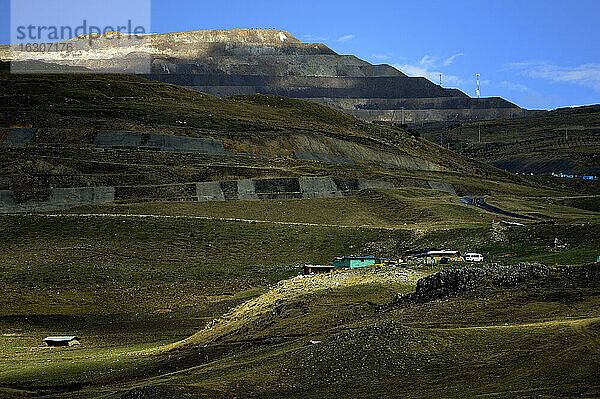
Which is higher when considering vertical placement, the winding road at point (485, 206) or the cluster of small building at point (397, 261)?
the winding road at point (485, 206)

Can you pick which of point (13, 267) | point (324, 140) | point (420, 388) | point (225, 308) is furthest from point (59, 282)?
point (324, 140)

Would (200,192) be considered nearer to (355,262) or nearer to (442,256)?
(355,262)

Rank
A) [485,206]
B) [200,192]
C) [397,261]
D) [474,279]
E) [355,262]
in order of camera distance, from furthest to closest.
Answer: [200,192] → [485,206] → [397,261] → [355,262] → [474,279]

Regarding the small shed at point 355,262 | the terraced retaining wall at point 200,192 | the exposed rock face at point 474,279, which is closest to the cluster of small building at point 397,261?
the small shed at point 355,262

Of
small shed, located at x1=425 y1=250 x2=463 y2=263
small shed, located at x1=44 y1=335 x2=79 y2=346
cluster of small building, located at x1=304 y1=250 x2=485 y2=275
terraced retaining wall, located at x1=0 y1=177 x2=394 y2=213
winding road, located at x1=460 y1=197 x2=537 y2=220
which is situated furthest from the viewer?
terraced retaining wall, located at x1=0 y1=177 x2=394 y2=213

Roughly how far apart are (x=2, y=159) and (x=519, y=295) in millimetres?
87754

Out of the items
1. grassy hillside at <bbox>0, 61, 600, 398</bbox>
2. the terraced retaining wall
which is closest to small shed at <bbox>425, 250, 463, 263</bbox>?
grassy hillside at <bbox>0, 61, 600, 398</bbox>

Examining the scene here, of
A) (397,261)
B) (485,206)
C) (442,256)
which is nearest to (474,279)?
(397,261)

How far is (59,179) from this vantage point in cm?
10056

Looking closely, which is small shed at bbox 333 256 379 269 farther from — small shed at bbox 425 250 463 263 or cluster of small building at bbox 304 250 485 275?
small shed at bbox 425 250 463 263

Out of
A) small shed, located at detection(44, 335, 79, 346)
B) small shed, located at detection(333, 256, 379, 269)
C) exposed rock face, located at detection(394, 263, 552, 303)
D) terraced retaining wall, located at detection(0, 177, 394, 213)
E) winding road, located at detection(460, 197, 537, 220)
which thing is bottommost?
small shed, located at detection(44, 335, 79, 346)

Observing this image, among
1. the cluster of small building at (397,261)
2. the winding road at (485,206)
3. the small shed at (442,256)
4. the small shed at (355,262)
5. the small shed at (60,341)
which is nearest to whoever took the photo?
the small shed at (60,341)

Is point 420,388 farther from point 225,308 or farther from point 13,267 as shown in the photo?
point 13,267

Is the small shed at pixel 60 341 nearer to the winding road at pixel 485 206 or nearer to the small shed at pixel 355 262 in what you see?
the small shed at pixel 355 262
